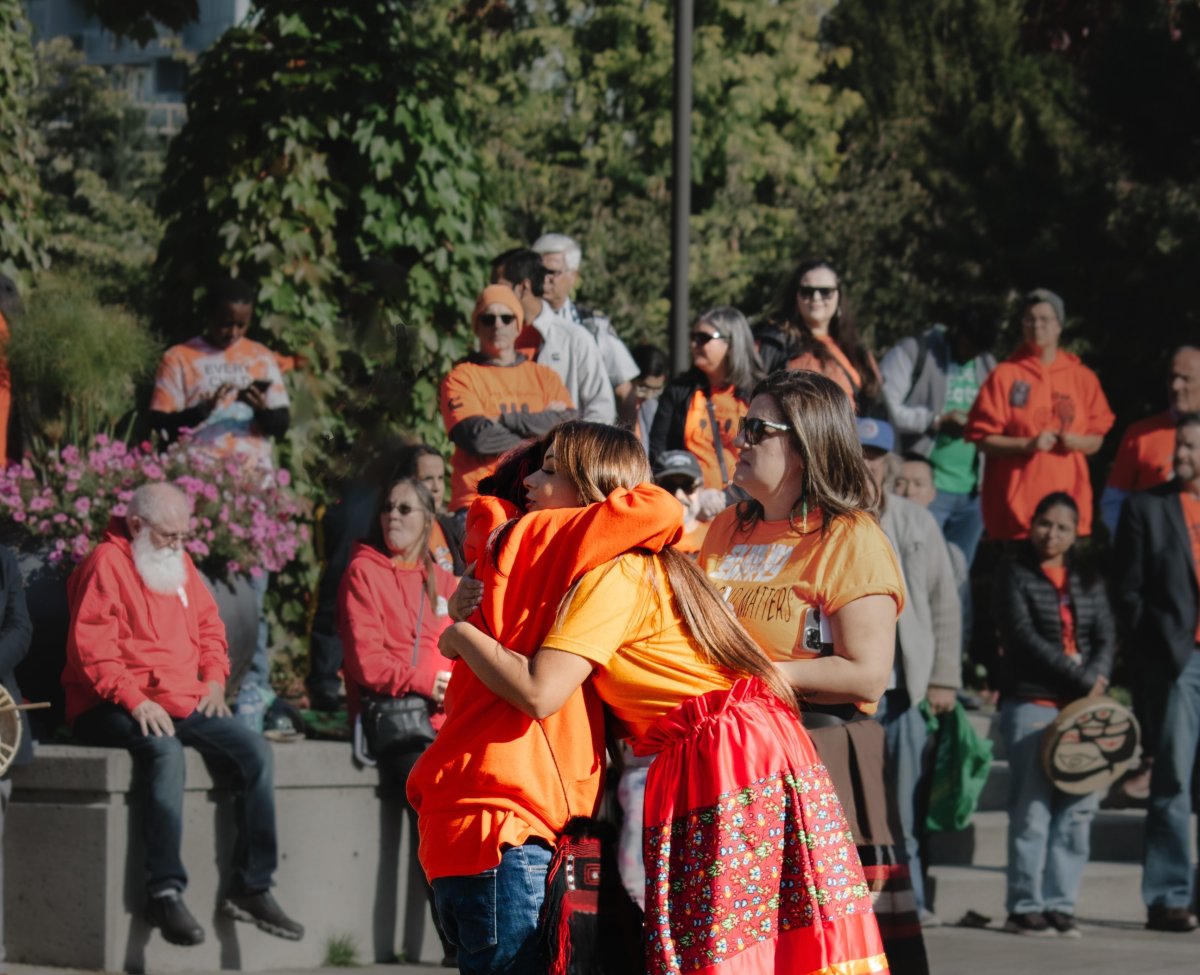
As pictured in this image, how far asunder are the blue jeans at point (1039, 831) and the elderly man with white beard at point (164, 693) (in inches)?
120

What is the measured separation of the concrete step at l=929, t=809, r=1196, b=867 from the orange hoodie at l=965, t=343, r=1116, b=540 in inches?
56.1

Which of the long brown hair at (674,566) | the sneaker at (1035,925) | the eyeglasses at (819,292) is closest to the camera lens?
the long brown hair at (674,566)

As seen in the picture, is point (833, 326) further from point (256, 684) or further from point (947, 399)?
point (256, 684)

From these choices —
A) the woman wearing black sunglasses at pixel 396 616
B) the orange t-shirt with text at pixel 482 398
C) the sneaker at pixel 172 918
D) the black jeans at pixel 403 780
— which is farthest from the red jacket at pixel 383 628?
the sneaker at pixel 172 918

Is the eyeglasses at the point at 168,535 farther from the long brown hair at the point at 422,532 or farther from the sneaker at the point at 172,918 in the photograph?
the sneaker at the point at 172,918

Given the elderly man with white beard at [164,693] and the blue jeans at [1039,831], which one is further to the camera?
the blue jeans at [1039,831]

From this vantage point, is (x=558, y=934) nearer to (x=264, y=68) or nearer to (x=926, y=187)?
(x=264, y=68)

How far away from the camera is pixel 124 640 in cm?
707

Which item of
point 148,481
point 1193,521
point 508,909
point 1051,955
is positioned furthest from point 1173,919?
point 508,909

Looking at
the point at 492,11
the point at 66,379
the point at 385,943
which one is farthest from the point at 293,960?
A: the point at 492,11

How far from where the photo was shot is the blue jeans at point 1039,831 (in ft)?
27.7

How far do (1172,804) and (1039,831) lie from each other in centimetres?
65

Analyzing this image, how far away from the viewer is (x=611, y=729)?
4.02 m

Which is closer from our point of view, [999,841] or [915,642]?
[915,642]
